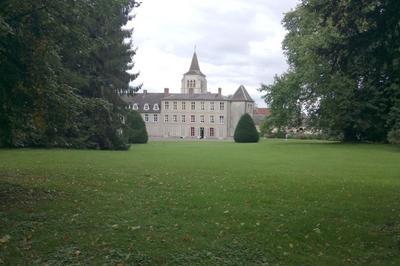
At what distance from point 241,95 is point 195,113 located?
10.2 m

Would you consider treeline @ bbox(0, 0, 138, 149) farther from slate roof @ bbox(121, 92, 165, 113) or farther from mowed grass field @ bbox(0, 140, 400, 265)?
slate roof @ bbox(121, 92, 165, 113)

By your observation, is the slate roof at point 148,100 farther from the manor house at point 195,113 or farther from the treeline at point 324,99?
the treeline at point 324,99

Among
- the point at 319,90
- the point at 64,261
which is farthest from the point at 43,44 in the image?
the point at 319,90

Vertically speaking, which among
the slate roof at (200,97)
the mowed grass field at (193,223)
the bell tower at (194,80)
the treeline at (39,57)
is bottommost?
the mowed grass field at (193,223)

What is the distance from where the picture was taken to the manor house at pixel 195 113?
99812mm

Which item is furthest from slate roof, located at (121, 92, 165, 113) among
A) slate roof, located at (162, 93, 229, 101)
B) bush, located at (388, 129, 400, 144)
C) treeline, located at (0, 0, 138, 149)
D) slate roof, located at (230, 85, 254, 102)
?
treeline, located at (0, 0, 138, 149)

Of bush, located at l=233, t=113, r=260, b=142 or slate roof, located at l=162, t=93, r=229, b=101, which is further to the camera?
slate roof, located at l=162, t=93, r=229, b=101

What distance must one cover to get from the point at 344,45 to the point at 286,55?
4256 cm

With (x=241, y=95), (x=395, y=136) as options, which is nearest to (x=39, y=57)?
(x=395, y=136)

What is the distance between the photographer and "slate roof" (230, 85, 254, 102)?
3925 inches

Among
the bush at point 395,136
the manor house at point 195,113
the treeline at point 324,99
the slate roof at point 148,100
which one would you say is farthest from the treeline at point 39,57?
the slate roof at point 148,100

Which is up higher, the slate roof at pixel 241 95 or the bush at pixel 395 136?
the slate roof at pixel 241 95

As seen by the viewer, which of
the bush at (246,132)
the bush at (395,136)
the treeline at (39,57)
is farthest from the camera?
the bush at (246,132)

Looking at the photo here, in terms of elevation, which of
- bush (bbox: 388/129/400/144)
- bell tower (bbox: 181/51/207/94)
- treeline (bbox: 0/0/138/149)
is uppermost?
bell tower (bbox: 181/51/207/94)
